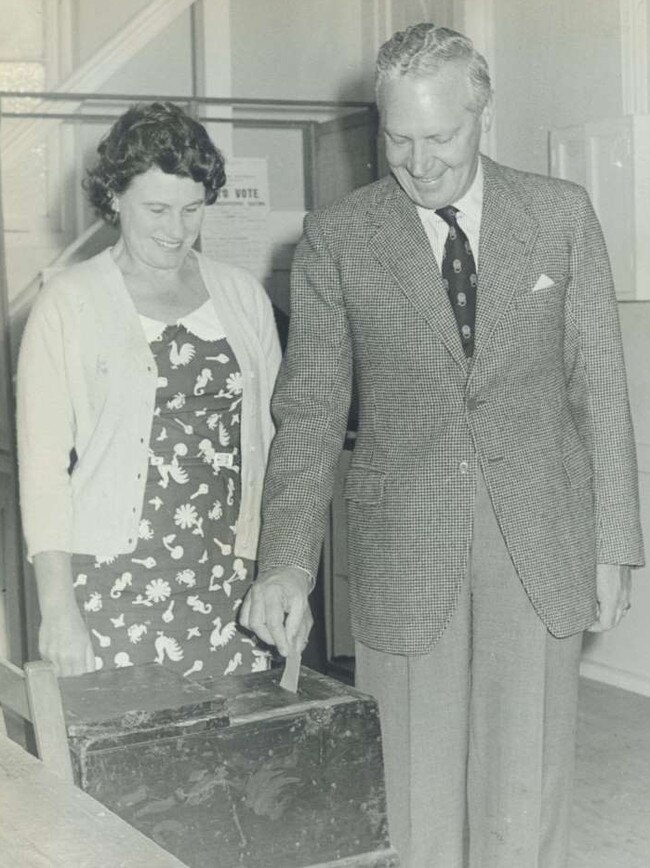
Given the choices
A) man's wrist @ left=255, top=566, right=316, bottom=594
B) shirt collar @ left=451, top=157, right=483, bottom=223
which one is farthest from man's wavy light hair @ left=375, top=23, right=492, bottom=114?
man's wrist @ left=255, top=566, right=316, bottom=594

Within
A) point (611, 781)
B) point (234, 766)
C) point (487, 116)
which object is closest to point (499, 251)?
point (487, 116)

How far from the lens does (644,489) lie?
4.69m

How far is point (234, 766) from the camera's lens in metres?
1.81

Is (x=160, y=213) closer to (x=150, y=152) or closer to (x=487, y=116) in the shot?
(x=150, y=152)

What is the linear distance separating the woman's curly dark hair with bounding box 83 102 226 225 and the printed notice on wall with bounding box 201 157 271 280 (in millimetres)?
2930

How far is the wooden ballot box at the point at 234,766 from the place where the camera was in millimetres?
1734

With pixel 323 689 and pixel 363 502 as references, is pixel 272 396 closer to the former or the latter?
pixel 363 502

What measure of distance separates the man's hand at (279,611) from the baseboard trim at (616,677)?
9.37 ft

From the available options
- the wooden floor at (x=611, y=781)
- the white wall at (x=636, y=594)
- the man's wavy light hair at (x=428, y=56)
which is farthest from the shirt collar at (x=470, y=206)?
the white wall at (x=636, y=594)

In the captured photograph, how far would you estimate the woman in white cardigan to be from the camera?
230 cm

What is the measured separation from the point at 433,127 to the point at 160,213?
537 mm

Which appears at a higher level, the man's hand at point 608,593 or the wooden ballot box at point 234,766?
the man's hand at point 608,593

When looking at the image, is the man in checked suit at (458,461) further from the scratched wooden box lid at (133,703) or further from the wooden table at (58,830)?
the wooden table at (58,830)

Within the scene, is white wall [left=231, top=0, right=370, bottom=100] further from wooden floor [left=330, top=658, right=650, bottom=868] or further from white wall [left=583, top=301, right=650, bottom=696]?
wooden floor [left=330, top=658, right=650, bottom=868]
